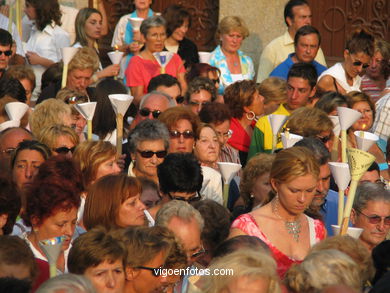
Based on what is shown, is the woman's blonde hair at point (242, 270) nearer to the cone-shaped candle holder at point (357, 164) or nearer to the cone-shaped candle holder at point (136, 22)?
the cone-shaped candle holder at point (357, 164)

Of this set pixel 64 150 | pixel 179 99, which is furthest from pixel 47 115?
pixel 179 99

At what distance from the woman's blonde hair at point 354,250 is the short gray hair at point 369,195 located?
1.67 metres

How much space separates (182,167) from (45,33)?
5357 millimetres

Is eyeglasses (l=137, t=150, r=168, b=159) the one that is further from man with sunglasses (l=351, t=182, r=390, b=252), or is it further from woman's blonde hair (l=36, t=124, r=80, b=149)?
man with sunglasses (l=351, t=182, r=390, b=252)

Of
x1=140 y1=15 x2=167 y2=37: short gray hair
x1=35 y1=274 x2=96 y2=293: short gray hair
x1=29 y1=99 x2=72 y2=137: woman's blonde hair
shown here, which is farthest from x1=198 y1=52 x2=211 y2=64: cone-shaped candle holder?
x1=35 y1=274 x2=96 y2=293: short gray hair

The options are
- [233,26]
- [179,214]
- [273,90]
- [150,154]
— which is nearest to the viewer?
[179,214]

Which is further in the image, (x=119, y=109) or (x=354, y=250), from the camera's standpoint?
(x=119, y=109)

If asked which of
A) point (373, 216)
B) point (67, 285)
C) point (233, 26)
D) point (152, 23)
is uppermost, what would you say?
point (152, 23)

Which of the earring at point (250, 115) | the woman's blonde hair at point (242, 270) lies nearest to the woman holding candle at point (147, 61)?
the earring at point (250, 115)

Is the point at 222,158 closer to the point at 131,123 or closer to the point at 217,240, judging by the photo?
the point at 131,123

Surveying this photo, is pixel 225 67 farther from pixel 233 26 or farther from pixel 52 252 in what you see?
pixel 52 252

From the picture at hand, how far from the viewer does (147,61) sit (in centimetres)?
1156

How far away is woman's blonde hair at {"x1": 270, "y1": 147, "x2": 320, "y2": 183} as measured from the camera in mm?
6902

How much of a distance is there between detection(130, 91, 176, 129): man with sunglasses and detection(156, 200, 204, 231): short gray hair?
113 inches
